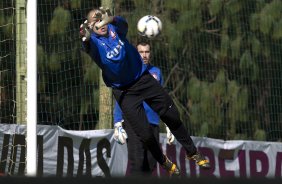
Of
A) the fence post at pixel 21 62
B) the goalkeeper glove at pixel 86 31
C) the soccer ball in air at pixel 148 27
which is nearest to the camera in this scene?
the goalkeeper glove at pixel 86 31

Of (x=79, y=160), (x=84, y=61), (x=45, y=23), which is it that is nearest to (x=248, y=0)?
(x=84, y=61)

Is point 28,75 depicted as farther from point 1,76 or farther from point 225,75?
point 225,75

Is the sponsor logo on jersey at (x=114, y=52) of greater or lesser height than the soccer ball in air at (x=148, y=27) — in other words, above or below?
below

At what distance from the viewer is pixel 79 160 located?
894cm

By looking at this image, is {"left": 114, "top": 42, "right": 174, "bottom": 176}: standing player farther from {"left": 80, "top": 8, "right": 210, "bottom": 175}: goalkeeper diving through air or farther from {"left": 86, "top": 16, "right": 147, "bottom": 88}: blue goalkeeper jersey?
{"left": 86, "top": 16, "right": 147, "bottom": 88}: blue goalkeeper jersey

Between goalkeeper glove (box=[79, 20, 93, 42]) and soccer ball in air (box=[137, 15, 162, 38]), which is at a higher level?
soccer ball in air (box=[137, 15, 162, 38])

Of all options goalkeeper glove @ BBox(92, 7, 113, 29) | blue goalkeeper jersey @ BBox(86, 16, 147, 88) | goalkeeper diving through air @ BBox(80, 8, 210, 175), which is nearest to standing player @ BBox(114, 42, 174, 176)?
goalkeeper diving through air @ BBox(80, 8, 210, 175)

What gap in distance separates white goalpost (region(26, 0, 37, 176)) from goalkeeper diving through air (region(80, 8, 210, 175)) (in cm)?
109

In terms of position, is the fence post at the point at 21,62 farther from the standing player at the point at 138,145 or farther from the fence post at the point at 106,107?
the fence post at the point at 106,107

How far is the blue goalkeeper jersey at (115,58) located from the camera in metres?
5.89

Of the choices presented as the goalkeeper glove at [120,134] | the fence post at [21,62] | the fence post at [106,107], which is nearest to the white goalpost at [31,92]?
the fence post at [21,62]

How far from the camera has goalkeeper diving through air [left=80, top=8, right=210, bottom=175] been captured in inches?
232

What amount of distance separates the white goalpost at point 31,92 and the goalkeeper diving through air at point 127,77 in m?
1.09

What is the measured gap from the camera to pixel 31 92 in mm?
6867
